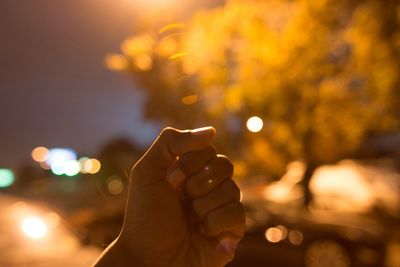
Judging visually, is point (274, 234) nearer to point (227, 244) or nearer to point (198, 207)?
point (227, 244)

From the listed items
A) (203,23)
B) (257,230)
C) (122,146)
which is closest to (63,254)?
(257,230)

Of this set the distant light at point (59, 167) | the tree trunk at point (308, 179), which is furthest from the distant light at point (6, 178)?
the tree trunk at point (308, 179)

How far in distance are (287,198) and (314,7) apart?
30.2ft

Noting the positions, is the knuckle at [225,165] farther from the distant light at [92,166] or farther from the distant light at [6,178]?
the distant light at [6,178]

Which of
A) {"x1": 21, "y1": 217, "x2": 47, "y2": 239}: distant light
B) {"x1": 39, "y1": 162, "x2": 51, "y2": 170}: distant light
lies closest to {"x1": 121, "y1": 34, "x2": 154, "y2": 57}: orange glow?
{"x1": 21, "y1": 217, "x2": 47, "y2": 239}: distant light

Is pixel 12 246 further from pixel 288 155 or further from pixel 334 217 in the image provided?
pixel 288 155

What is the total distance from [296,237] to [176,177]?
644cm

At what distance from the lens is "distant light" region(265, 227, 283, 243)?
25.8 feet

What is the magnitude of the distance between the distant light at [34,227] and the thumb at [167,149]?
10360 mm

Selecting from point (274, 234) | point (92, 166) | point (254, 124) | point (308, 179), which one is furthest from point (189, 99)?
point (92, 166)

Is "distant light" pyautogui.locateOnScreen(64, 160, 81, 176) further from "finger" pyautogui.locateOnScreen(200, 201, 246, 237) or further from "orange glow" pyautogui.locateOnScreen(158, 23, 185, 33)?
"finger" pyautogui.locateOnScreen(200, 201, 246, 237)

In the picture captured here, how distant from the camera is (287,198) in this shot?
1548cm

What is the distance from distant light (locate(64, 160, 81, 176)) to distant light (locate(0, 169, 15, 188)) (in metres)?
6.77

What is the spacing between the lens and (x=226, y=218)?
1.77 meters
